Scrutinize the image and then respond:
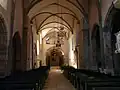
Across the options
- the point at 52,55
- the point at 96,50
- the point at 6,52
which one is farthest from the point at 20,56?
the point at 52,55

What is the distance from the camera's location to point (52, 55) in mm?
40344

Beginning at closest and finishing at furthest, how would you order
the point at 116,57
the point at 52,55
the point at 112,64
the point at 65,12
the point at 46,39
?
the point at 112,64 → the point at 116,57 → the point at 65,12 → the point at 46,39 → the point at 52,55

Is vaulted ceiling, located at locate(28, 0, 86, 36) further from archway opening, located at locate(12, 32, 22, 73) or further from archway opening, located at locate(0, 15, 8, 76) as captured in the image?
archway opening, located at locate(0, 15, 8, 76)

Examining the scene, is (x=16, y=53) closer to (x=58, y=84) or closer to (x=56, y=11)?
(x=58, y=84)

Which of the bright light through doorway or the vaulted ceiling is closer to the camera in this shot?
the bright light through doorway

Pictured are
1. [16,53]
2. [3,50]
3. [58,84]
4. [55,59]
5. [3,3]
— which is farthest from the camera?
[55,59]

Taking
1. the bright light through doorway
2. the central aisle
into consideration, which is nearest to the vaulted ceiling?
the bright light through doorway

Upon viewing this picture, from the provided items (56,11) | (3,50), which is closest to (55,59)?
(56,11)

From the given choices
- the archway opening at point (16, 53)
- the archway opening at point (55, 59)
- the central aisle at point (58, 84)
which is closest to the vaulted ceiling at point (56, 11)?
the archway opening at point (16, 53)

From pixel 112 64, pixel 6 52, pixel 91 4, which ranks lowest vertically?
pixel 112 64

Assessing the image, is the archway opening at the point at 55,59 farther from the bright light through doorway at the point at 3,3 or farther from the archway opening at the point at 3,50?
the bright light through doorway at the point at 3,3

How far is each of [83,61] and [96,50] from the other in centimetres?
179

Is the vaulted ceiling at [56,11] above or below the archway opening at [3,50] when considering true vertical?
above

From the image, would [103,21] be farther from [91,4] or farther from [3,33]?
[3,33]
